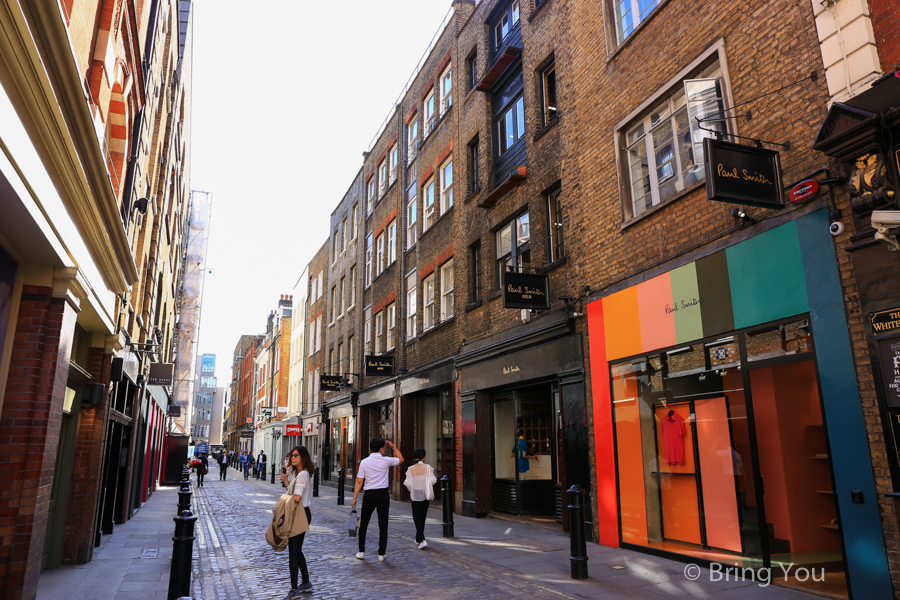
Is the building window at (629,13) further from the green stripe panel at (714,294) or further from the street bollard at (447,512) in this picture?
the street bollard at (447,512)

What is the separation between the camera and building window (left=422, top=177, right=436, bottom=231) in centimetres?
1923

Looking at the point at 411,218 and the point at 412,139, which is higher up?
the point at 412,139

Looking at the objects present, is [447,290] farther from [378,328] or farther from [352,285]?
[352,285]

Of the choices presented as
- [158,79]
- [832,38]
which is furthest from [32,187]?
[158,79]

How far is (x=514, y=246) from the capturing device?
1369 centimetres

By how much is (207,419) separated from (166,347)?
353 ft

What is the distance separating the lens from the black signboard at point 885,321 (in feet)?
17.6

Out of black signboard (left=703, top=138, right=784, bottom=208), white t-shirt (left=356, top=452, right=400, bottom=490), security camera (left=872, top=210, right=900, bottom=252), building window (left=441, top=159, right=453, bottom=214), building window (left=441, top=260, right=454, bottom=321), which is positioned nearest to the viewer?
security camera (left=872, top=210, right=900, bottom=252)

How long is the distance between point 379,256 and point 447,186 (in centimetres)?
701

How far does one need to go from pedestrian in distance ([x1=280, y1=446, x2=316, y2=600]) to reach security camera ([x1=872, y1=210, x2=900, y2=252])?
6.30 meters

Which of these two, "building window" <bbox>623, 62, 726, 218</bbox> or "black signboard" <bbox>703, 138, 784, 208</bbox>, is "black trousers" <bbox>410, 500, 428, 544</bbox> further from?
"black signboard" <bbox>703, 138, 784, 208</bbox>

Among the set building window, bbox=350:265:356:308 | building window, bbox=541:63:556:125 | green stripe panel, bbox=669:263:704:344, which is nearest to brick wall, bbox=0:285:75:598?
green stripe panel, bbox=669:263:704:344

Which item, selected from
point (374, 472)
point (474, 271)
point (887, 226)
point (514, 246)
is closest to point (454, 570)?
point (374, 472)

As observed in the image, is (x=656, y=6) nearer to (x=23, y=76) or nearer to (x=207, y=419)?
(x=23, y=76)
